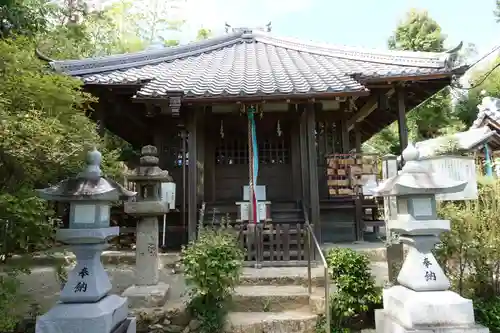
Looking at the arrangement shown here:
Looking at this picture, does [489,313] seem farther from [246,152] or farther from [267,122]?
[246,152]

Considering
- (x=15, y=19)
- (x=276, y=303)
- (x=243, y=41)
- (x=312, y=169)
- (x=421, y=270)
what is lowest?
(x=276, y=303)

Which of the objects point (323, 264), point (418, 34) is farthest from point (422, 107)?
point (323, 264)

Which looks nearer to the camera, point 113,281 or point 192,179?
point 113,281

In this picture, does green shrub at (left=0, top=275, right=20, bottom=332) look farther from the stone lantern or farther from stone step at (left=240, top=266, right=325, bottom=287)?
stone step at (left=240, top=266, right=325, bottom=287)

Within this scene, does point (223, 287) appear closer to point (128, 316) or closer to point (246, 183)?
point (128, 316)

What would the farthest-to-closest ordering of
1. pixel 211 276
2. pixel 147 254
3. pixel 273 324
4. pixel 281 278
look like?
pixel 281 278 → pixel 147 254 → pixel 273 324 → pixel 211 276

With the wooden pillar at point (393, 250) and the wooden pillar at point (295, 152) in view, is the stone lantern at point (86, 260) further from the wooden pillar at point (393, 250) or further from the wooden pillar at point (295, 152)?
the wooden pillar at point (295, 152)

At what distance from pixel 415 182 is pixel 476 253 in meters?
1.92

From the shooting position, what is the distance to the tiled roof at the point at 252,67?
28.1 ft

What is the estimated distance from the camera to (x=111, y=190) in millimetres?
4383

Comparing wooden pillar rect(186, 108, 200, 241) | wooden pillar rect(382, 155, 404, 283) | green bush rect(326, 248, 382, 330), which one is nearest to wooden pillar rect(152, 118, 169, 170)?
wooden pillar rect(186, 108, 200, 241)

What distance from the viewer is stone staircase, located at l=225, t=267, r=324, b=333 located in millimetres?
5156

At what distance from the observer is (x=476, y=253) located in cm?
529

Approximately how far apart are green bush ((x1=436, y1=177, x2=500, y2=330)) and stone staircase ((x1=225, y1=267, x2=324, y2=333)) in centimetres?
208
